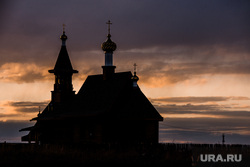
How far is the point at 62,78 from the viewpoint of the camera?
4759 cm

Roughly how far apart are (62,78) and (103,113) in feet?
35.9

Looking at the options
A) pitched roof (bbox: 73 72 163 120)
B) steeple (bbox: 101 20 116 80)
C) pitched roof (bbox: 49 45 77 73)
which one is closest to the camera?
pitched roof (bbox: 73 72 163 120)

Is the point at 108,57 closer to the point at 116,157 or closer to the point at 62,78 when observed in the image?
the point at 62,78

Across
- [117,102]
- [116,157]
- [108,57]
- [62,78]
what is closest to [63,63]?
[62,78]

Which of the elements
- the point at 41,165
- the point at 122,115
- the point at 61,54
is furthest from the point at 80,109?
the point at 41,165

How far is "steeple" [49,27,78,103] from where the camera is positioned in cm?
4712

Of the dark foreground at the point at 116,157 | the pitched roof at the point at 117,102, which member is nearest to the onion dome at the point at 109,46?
the pitched roof at the point at 117,102

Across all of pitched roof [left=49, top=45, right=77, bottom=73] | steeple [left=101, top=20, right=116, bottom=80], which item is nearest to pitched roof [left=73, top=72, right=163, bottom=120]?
steeple [left=101, top=20, right=116, bottom=80]

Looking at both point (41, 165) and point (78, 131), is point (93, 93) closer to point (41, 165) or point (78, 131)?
point (78, 131)

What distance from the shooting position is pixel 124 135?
130 feet

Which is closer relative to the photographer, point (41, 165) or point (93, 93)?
point (41, 165)

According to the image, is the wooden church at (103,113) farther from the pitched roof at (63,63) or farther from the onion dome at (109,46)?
the pitched roof at (63,63)

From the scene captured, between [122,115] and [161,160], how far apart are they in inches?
385

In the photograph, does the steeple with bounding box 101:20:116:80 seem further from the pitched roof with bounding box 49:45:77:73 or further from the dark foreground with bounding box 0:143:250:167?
the dark foreground with bounding box 0:143:250:167
